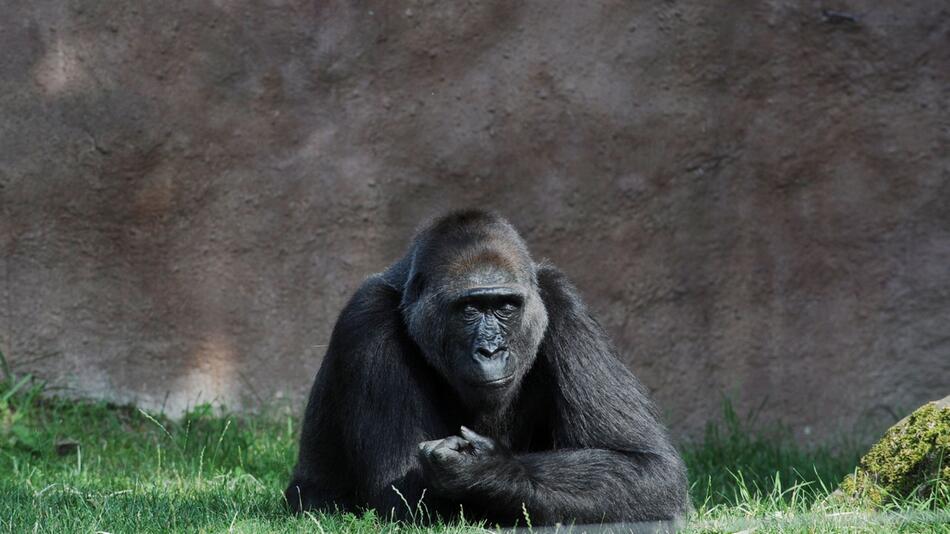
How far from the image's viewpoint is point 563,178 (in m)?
8.57

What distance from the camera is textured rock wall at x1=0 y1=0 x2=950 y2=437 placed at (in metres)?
8.30

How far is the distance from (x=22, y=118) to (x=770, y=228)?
4.86 m

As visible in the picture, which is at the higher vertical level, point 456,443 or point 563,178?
point 563,178

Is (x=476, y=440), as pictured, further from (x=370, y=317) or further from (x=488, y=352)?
(x=370, y=317)

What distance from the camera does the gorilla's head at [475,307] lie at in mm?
5243

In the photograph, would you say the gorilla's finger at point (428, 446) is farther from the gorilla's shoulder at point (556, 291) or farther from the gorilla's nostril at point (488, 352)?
the gorilla's shoulder at point (556, 291)

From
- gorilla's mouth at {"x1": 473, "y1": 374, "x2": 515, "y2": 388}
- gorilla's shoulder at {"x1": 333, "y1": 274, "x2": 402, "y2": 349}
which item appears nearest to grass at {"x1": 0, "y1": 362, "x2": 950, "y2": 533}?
gorilla's mouth at {"x1": 473, "y1": 374, "x2": 515, "y2": 388}

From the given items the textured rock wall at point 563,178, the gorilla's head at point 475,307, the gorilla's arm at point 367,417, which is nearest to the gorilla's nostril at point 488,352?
the gorilla's head at point 475,307

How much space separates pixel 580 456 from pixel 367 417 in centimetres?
92

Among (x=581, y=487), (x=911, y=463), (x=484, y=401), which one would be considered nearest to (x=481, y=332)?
(x=484, y=401)

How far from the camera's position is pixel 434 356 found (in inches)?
217

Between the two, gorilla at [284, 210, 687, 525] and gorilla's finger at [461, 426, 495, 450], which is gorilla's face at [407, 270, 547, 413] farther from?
gorilla's finger at [461, 426, 495, 450]

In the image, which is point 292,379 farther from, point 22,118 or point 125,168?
point 22,118

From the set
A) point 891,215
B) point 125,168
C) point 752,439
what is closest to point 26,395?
point 125,168
